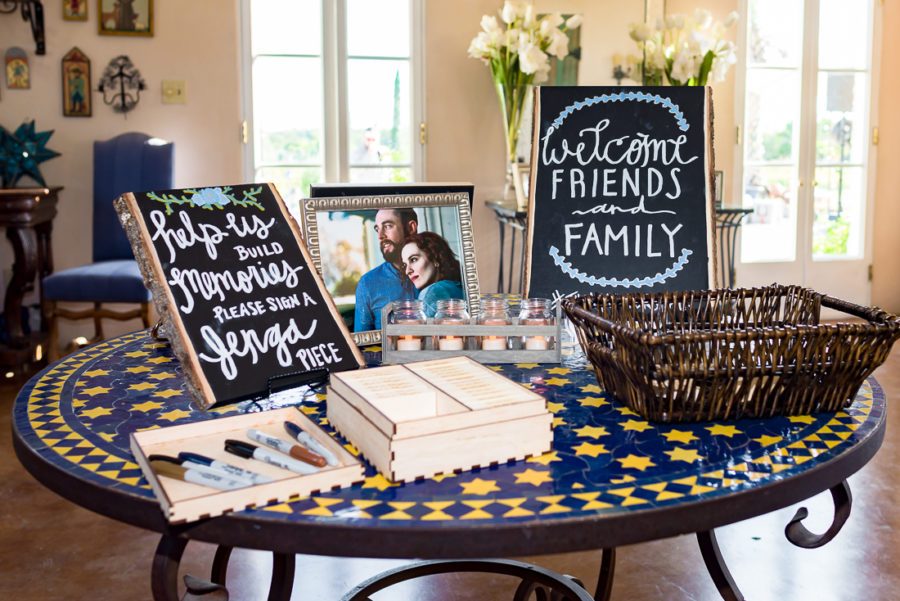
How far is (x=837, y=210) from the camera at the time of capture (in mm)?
5402

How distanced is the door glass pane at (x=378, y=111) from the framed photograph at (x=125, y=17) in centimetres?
104

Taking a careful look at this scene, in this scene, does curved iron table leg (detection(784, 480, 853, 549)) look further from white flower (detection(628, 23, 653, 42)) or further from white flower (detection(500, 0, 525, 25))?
white flower (detection(500, 0, 525, 25))

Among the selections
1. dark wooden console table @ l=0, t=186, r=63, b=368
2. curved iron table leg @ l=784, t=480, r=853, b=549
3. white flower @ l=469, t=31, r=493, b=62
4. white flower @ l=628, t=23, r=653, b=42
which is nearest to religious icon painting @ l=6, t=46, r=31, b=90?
dark wooden console table @ l=0, t=186, r=63, b=368

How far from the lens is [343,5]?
4.58 m

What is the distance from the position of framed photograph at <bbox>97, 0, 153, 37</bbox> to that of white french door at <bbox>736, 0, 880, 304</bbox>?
3.30 meters

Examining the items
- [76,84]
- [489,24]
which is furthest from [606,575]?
[76,84]

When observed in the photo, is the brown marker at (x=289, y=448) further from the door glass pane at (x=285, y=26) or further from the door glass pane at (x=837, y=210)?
the door glass pane at (x=837, y=210)

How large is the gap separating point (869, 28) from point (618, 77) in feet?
5.55

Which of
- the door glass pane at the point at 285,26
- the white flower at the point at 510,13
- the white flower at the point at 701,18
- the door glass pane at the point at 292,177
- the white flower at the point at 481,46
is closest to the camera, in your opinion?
the white flower at the point at 701,18

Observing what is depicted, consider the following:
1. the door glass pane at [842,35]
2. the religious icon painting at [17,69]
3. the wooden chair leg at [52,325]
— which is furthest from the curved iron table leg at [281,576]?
the door glass pane at [842,35]

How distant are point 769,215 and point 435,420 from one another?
4.82 metres

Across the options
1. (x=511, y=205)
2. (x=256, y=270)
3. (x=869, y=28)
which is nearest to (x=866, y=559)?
(x=256, y=270)

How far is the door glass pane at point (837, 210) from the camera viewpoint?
17.6ft

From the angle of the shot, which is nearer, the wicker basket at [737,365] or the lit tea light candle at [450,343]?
the wicker basket at [737,365]
